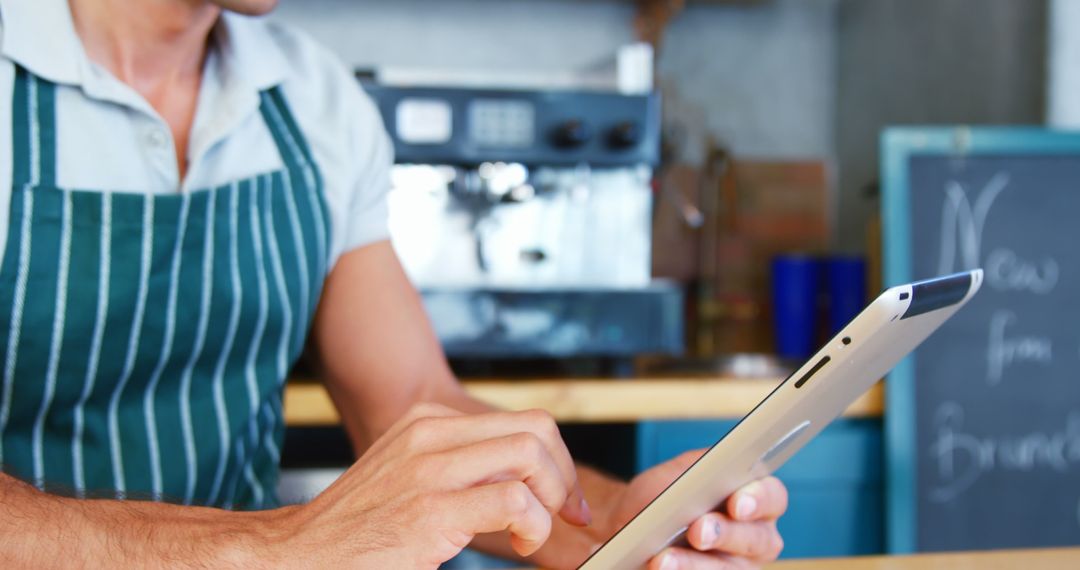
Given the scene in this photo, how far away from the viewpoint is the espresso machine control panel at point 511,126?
159 cm

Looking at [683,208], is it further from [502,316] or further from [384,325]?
[384,325]

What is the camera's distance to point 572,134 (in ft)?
5.16

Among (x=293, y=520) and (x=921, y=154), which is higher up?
(x=921, y=154)

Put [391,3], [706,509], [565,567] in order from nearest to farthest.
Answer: [706,509], [565,567], [391,3]

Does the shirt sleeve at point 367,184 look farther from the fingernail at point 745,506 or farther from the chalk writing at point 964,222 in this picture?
the chalk writing at point 964,222

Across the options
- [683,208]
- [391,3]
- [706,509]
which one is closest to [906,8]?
[683,208]

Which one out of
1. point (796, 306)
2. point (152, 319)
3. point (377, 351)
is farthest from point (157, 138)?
point (796, 306)

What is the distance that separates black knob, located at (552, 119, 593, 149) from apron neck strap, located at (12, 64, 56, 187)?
85cm

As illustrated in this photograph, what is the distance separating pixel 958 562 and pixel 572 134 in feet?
3.11

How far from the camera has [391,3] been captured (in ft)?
8.39

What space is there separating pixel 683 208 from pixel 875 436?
0.95 m

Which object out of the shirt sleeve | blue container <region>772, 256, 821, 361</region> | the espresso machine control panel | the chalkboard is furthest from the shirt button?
blue container <region>772, 256, 821, 361</region>

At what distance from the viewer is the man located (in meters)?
0.84

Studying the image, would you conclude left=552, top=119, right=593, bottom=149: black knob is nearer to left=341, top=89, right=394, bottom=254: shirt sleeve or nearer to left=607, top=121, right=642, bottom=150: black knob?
left=607, top=121, right=642, bottom=150: black knob
